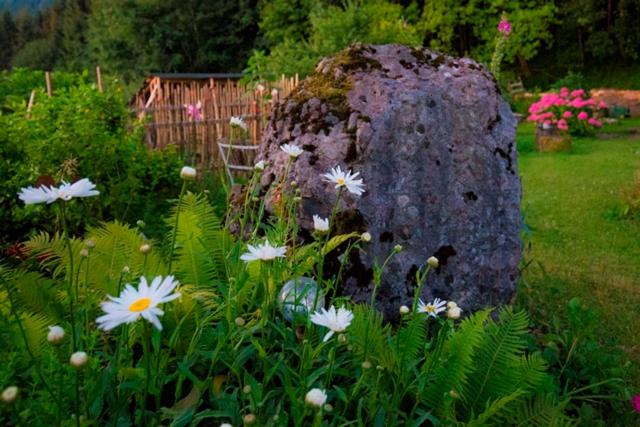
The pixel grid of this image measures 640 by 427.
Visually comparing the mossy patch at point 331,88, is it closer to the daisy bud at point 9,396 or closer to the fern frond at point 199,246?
the fern frond at point 199,246

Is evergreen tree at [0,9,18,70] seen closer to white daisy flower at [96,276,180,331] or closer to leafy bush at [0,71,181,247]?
leafy bush at [0,71,181,247]

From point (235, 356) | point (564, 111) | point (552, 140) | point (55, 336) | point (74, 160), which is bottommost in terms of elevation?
point (552, 140)

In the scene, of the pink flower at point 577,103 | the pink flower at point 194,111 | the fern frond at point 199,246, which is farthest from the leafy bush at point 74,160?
the pink flower at point 577,103

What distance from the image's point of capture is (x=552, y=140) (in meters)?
11.7

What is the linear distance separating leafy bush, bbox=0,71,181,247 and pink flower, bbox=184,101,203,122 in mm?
3461

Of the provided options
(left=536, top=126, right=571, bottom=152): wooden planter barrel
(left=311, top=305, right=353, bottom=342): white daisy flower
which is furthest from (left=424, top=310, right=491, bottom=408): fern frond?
(left=536, top=126, right=571, bottom=152): wooden planter barrel

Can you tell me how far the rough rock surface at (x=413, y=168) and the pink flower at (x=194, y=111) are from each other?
5.43 m

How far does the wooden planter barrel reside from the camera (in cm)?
1157

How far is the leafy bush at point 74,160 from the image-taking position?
4.14 m

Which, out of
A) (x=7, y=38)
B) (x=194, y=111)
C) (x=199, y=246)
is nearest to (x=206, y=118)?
(x=194, y=111)

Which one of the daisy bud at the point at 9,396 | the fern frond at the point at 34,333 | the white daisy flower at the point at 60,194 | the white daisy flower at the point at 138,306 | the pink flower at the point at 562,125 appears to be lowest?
the pink flower at the point at 562,125

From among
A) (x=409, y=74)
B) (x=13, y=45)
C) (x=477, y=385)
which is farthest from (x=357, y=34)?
(x=13, y=45)

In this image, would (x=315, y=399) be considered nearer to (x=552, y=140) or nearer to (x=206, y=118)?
(x=206, y=118)

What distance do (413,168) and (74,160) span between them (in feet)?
7.54
